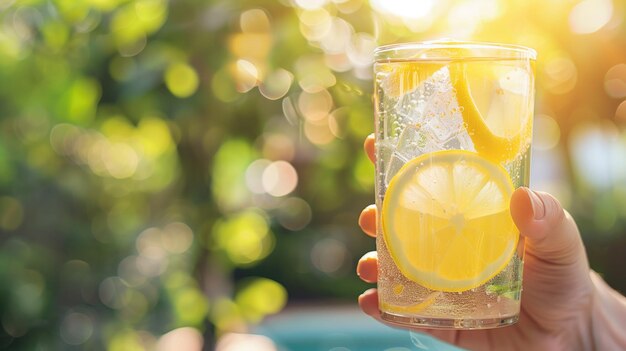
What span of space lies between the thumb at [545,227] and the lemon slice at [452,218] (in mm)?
25

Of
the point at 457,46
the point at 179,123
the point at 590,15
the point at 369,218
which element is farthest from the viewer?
the point at 590,15

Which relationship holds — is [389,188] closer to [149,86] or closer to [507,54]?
[507,54]

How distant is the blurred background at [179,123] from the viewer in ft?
7.25

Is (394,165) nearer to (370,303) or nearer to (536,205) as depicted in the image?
(536,205)

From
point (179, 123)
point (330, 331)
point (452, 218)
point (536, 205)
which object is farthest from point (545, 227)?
point (330, 331)

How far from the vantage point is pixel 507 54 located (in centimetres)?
119

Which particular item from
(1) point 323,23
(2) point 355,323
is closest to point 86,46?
(1) point 323,23

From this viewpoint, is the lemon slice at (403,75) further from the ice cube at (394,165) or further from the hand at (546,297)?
the hand at (546,297)

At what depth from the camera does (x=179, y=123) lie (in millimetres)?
2561

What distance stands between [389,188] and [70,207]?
1932 millimetres

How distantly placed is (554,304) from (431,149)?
2.06ft

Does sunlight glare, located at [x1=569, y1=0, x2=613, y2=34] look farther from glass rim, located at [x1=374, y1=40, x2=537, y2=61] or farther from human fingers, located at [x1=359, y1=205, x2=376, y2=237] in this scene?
glass rim, located at [x1=374, y1=40, x2=537, y2=61]

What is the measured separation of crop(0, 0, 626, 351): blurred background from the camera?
2.21 metres

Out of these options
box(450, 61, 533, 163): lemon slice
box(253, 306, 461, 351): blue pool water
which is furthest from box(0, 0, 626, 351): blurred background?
box(253, 306, 461, 351): blue pool water
